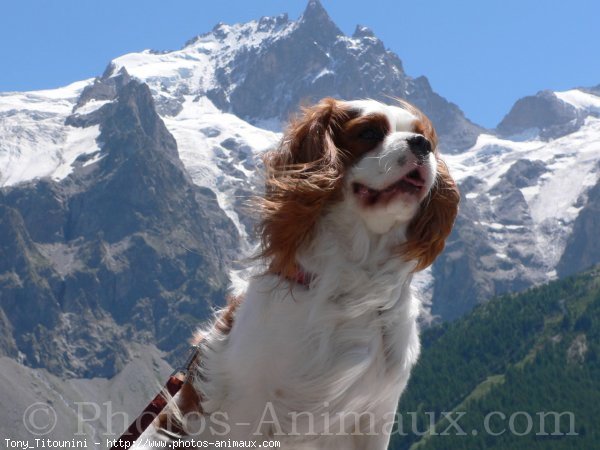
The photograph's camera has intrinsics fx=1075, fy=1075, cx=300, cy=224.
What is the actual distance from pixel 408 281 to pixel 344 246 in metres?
0.56

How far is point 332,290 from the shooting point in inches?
309

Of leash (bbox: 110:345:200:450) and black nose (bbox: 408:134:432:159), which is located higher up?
black nose (bbox: 408:134:432:159)

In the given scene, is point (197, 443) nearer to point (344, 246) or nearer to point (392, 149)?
point (344, 246)

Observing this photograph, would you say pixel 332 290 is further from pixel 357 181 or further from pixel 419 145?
pixel 419 145

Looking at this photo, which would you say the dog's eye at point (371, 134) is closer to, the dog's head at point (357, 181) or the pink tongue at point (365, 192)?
the dog's head at point (357, 181)

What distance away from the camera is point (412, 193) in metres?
7.98

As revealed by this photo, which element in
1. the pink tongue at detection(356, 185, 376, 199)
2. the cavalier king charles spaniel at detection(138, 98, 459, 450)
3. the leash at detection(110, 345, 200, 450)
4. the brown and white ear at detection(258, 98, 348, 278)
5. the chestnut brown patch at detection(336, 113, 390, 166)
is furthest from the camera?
the leash at detection(110, 345, 200, 450)

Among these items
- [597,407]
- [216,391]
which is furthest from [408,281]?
[597,407]

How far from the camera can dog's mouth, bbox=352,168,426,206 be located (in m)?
7.96

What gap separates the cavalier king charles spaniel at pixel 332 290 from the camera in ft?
25.5

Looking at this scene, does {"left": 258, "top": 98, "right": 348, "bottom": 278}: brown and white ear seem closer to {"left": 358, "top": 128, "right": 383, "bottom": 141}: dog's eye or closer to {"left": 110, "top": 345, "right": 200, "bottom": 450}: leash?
{"left": 358, "top": 128, "right": 383, "bottom": 141}: dog's eye

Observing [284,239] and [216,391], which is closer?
[284,239]

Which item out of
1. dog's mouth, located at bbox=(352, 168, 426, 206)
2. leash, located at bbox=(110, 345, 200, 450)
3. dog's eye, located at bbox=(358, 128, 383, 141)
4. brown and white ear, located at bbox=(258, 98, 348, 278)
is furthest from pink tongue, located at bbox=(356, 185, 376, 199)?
leash, located at bbox=(110, 345, 200, 450)

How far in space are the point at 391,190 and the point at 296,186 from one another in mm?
796
